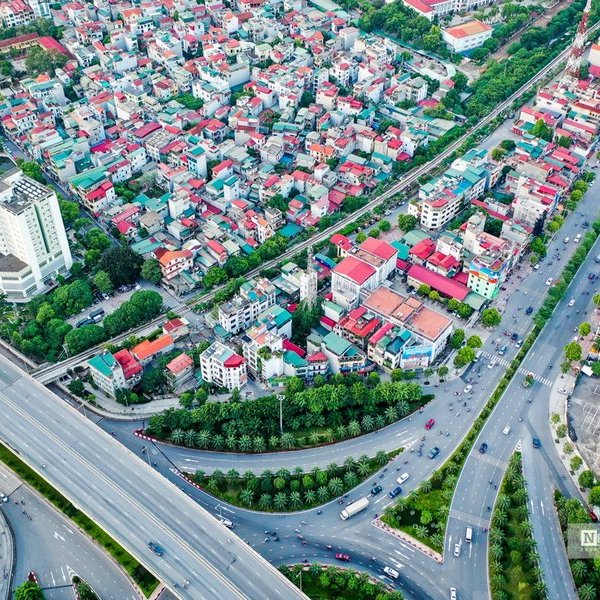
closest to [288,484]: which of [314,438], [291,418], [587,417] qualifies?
[314,438]

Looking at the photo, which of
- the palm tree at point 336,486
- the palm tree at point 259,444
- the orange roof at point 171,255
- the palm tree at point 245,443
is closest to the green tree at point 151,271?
the orange roof at point 171,255

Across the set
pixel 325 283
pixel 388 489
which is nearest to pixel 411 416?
pixel 388 489

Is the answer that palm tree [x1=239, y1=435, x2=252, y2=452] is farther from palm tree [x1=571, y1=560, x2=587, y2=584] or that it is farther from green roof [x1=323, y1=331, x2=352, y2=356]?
palm tree [x1=571, y1=560, x2=587, y2=584]

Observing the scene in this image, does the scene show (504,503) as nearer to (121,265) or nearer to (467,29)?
(121,265)

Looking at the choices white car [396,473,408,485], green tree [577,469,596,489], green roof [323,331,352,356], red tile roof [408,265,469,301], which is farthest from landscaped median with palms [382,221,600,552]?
green roof [323,331,352,356]

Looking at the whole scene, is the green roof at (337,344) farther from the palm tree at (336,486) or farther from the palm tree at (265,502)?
the palm tree at (265,502)

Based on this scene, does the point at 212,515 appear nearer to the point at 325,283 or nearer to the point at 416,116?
the point at 325,283
